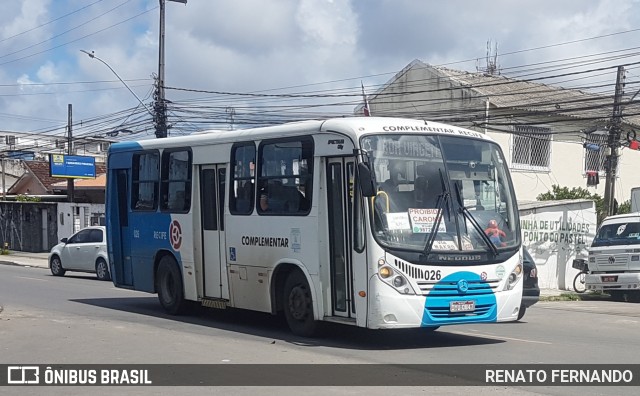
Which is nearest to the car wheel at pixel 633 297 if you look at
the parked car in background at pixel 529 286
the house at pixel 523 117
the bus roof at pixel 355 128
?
the parked car in background at pixel 529 286

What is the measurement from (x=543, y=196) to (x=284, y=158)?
22.6 metres

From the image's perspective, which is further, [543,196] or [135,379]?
[543,196]

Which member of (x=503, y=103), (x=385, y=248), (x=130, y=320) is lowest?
(x=130, y=320)

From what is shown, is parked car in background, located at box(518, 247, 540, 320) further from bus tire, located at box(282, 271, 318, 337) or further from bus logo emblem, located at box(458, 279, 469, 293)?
bus tire, located at box(282, 271, 318, 337)

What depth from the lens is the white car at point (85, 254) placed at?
26125 millimetres

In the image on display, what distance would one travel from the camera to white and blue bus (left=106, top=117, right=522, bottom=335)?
11328 millimetres

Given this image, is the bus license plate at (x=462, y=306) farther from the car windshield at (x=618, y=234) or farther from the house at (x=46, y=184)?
the house at (x=46, y=184)

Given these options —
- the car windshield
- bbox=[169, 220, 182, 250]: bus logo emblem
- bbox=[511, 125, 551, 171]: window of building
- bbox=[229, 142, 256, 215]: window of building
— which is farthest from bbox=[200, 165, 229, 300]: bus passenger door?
bbox=[511, 125, 551, 171]: window of building

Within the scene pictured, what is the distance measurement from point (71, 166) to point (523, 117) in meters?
22.7

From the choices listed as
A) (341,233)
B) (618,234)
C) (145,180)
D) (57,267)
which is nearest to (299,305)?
(341,233)

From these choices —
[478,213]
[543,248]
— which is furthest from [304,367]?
[543,248]

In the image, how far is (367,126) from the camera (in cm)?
1170

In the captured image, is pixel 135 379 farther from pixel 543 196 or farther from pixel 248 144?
pixel 543 196

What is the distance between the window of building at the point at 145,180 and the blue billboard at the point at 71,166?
28210 millimetres
